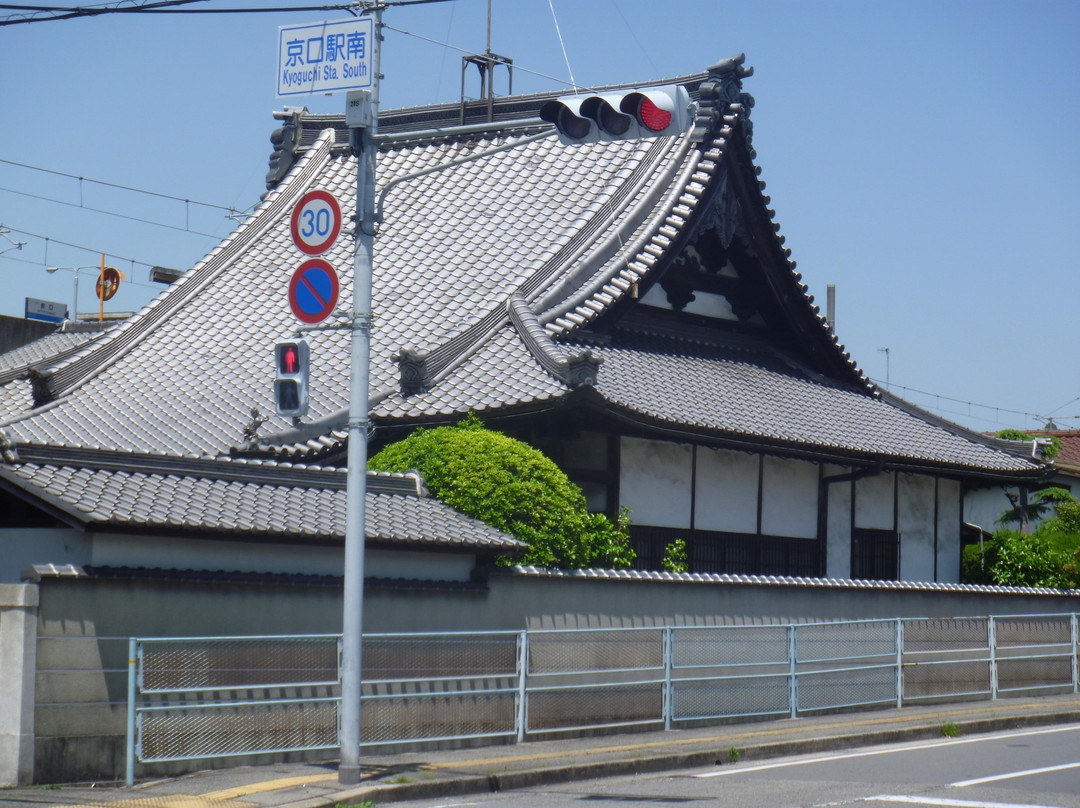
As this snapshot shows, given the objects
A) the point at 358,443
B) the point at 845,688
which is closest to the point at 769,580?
the point at 845,688

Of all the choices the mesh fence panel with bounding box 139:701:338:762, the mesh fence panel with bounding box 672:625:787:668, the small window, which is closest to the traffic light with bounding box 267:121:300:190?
the small window

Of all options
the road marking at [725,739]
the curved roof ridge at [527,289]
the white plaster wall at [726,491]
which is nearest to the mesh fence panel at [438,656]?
the road marking at [725,739]

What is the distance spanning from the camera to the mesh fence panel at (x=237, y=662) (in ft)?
38.6

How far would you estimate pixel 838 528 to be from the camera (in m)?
23.2

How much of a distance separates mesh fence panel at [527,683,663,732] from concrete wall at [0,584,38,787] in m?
5.60

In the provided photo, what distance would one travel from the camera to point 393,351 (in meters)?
20.7

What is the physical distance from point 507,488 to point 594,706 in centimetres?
281

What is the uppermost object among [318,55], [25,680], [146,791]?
[318,55]

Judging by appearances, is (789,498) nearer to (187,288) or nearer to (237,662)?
(187,288)

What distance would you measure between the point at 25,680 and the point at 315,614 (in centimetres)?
315

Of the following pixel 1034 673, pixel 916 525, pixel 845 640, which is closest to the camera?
pixel 845 640

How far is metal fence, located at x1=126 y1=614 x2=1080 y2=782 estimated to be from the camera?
39.3 feet

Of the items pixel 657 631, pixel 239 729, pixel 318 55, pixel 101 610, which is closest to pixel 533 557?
pixel 657 631

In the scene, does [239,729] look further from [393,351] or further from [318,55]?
[393,351]
